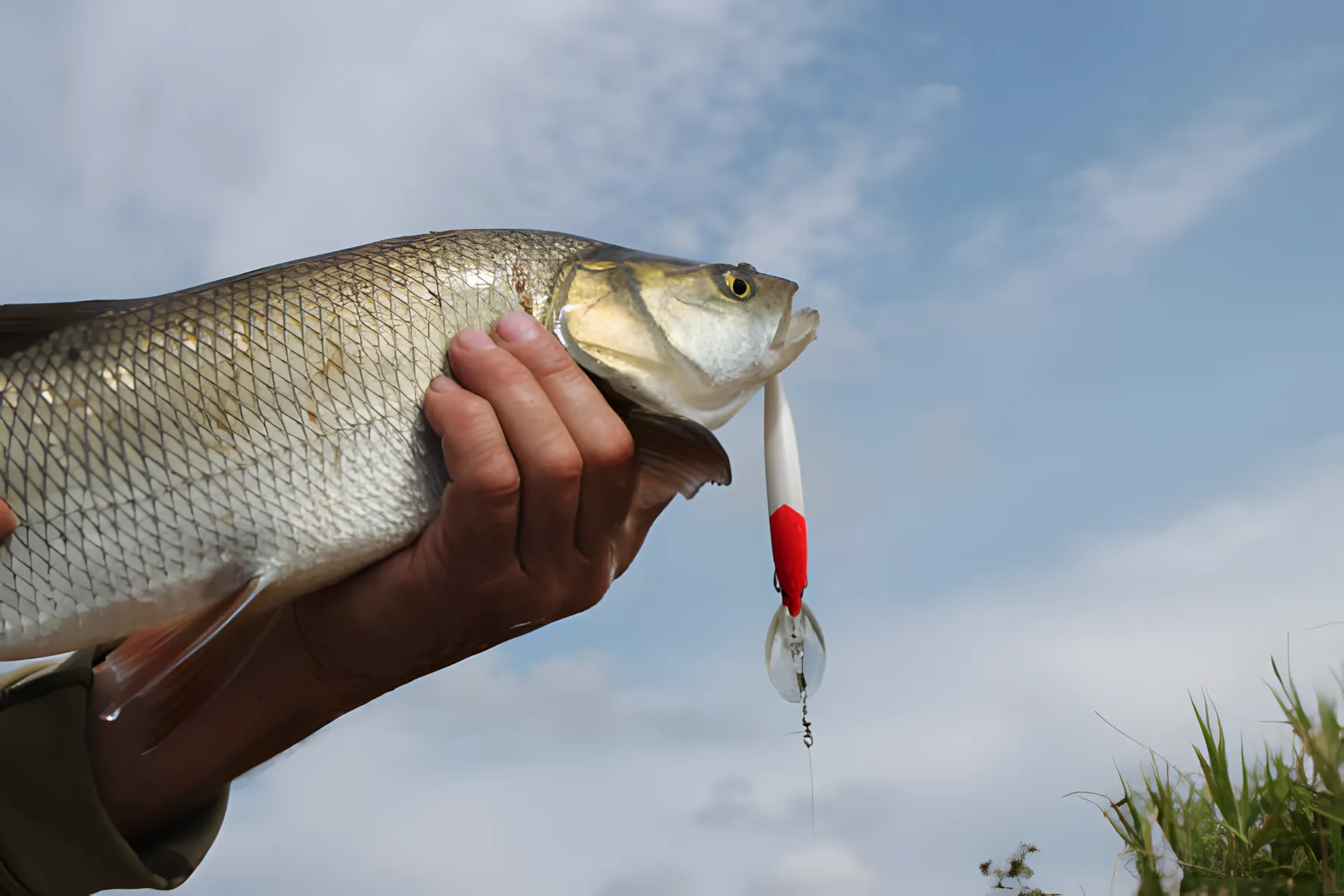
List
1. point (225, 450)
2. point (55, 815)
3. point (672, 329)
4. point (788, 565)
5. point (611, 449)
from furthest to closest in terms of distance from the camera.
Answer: point (55, 815) < point (788, 565) < point (672, 329) < point (611, 449) < point (225, 450)

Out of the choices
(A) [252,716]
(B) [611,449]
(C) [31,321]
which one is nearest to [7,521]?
(C) [31,321]

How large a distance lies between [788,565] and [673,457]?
47 centimetres

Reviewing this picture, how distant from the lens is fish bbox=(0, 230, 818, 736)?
9.37 ft

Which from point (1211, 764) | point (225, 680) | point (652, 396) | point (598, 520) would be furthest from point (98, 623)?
point (1211, 764)

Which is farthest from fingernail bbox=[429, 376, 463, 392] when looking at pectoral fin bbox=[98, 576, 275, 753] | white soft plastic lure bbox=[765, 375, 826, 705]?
white soft plastic lure bbox=[765, 375, 826, 705]

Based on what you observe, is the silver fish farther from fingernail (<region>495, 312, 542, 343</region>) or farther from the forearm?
the forearm

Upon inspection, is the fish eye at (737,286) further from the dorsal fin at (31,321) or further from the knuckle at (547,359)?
the dorsal fin at (31,321)

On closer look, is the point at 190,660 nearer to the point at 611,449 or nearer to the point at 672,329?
the point at 611,449

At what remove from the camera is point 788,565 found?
129 inches

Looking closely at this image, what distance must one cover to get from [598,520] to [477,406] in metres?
0.48

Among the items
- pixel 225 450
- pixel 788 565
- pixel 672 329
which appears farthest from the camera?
pixel 788 565

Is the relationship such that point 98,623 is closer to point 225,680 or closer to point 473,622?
point 225,680

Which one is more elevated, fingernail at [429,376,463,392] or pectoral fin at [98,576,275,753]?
fingernail at [429,376,463,392]

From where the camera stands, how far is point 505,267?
3068mm
